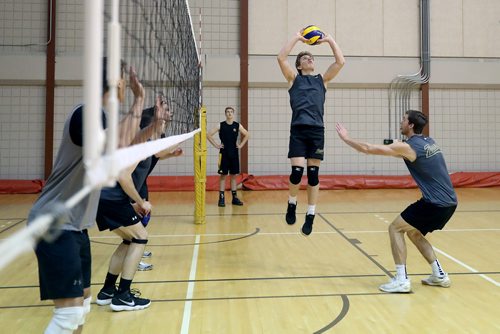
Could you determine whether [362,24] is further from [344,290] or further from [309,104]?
[344,290]

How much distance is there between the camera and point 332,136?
469 inches

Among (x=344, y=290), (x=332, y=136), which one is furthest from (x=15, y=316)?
(x=332, y=136)

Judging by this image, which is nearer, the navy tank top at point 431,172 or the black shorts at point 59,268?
Answer: the black shorts at point 59,268

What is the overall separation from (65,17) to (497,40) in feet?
38.2

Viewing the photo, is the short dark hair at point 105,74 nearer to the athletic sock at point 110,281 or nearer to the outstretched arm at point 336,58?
the athletic sock at point 110,281

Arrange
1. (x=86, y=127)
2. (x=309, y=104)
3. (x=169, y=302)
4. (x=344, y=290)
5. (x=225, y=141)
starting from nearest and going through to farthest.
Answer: (x=86, y=127)
(x=169, y=302)
(x=344, y=290)
(x=309, y=104)
(x=225, y=141)

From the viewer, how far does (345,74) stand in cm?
1162

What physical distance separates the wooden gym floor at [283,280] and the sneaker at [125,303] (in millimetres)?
82

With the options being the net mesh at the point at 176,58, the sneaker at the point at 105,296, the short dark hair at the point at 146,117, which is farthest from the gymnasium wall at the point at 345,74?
the short dark hair at the point at 146,117

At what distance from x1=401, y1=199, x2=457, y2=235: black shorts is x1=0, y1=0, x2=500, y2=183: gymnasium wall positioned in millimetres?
7814

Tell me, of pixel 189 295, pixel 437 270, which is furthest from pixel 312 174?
pixel 189 295

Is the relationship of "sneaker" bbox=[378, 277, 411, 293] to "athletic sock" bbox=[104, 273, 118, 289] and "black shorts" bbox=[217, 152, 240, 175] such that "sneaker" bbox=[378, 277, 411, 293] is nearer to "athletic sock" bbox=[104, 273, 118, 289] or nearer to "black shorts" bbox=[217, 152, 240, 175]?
"athletic sock" bbox=[104, 273, 118, 289]

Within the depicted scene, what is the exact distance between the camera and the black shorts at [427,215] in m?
3.96

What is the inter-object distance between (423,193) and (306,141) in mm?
1380
